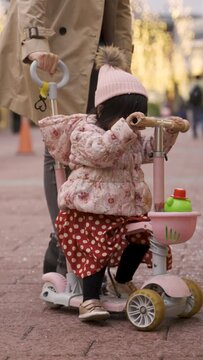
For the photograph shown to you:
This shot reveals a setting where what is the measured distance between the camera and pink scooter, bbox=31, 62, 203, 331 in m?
4.00

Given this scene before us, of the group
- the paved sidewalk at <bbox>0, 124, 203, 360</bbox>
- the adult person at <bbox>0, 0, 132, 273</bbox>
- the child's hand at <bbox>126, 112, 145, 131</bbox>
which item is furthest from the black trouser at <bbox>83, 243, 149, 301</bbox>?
the child's hand at <bbox>126, 112, 145, 131</bbox>

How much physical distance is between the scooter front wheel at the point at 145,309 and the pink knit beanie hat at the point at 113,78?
0.82m

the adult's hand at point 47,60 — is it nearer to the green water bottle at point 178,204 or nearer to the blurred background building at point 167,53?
the green water bottle at point 178,204

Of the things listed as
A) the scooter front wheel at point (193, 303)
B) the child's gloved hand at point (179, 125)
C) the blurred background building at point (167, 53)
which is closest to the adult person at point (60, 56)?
the child's gloved hand at point (179, 125)

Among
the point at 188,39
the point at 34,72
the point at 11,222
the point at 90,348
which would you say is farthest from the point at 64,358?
the point at 188,39

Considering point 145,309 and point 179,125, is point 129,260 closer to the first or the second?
point 145,309

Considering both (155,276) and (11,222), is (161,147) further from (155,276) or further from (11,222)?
(11,222)

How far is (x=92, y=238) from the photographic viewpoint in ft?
13.9

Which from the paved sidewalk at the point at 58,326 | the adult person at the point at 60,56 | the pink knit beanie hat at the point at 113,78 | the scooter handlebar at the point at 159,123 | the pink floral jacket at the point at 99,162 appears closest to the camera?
the paved sidewalk at the point at 58,326

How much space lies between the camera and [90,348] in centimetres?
372

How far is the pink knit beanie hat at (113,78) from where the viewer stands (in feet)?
13.8

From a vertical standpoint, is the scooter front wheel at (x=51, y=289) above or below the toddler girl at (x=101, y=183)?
below

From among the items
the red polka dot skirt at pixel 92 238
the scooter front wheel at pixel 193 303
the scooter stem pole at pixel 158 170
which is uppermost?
the scooter stem pole at pixel 158 170

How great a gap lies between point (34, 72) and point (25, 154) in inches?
622
